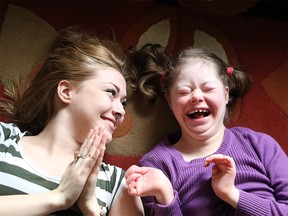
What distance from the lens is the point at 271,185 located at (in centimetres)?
128

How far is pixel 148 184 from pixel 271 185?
0.37m

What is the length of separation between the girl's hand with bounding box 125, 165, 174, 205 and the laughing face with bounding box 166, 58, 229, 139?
21cm

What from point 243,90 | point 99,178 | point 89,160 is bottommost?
point 99,178

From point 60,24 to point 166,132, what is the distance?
1.76ft

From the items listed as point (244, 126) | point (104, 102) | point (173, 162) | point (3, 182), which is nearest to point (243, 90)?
point (244, 126)

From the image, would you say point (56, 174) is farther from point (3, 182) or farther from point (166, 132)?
point (166, 132)

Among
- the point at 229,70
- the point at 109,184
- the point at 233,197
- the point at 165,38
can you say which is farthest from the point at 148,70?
the point at 233,197

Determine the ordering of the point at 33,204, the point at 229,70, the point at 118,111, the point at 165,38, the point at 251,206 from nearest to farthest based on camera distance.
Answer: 1. the point at 33,204
2. the point at 251,206
3. the point at 118,111
4. the point at 229,70
5. the point at 165,38

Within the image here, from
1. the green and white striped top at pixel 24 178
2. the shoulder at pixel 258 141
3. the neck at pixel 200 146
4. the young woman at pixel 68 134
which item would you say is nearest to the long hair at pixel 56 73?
the young woman at pixel 68 134

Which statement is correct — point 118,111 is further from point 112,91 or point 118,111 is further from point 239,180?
point 239,180

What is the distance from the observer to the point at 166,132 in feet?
4.92

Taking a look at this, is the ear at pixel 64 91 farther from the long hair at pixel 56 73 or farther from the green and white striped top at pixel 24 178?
the green and white striped top at pixel 24 178

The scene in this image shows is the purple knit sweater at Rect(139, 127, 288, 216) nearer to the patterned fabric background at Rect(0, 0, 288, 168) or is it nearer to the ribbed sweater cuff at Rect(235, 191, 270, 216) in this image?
the ribbed sweater cuff at Rect(235, 191, 270, 216)

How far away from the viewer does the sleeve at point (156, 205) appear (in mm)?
1205
